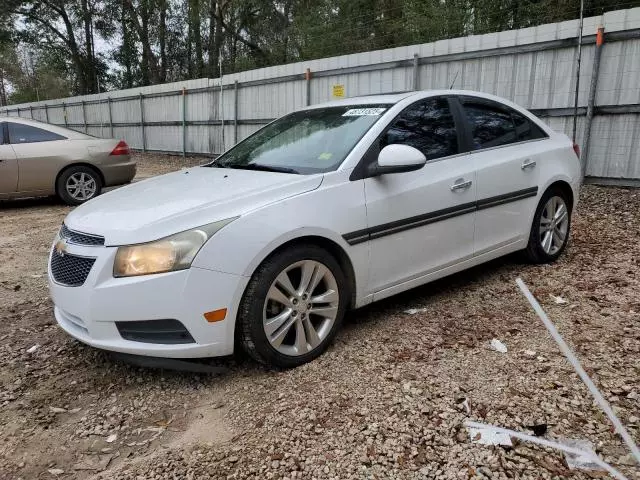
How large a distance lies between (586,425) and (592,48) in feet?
21.9

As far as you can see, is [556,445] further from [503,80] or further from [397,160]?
[503,80]

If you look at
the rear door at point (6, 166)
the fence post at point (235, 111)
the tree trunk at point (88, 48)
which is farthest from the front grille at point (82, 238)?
the tree trunk at point (88, 48)

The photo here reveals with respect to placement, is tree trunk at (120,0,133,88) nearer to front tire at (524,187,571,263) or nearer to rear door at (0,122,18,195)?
rear door at (0,122,18,195)

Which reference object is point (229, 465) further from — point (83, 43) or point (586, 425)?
point (83, 43)

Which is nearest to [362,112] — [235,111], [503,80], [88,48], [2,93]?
[503,80]

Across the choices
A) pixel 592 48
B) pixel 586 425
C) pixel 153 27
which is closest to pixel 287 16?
pixel 153 27

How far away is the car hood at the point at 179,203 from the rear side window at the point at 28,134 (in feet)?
17.6

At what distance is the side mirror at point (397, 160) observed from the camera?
3.15 m

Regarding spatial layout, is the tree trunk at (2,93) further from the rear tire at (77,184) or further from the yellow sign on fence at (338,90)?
the rear tire at (77,184)

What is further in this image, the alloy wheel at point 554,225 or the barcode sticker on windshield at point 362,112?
the alloy wheel at point 554,225

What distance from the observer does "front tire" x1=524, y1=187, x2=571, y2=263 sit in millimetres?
4469

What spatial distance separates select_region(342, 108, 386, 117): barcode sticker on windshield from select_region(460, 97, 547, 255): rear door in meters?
0.82

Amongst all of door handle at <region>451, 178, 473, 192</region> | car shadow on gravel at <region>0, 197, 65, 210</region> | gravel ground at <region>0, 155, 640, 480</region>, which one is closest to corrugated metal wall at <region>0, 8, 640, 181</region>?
door handle at <region>451, 178, 473, 192</region>

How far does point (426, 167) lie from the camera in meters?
3.55
